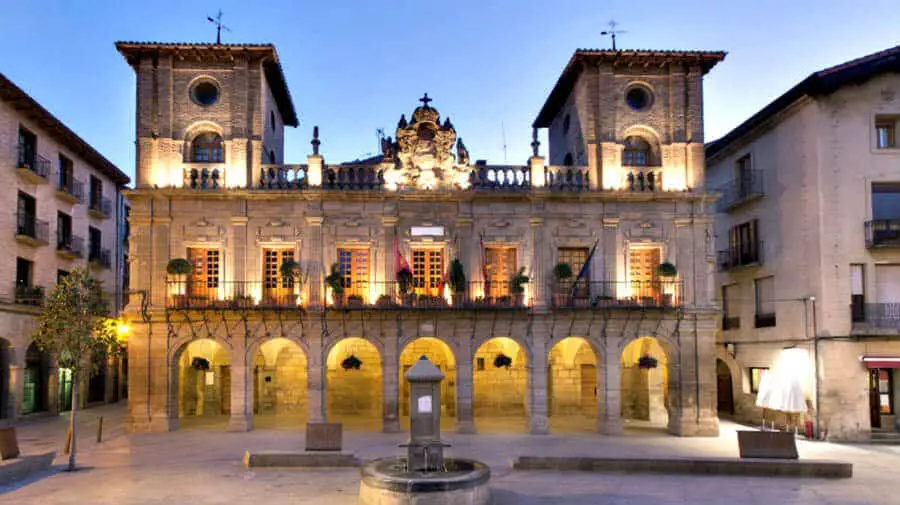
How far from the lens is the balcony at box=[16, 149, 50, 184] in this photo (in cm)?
3070

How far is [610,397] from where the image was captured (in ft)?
86.4

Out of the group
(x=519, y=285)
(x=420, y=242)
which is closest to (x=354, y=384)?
(x=420, y=242)

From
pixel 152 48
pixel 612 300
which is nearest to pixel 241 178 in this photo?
pixel 152 48

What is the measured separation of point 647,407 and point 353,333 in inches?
470

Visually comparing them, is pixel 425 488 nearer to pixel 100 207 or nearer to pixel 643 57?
pixel 643 57

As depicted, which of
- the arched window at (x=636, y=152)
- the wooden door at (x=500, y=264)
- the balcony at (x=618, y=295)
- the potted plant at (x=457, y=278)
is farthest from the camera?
the arched window at (x=636, y=152)

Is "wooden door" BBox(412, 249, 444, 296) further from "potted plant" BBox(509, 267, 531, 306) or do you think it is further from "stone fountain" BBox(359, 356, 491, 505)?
"stone fountain" BBox(359, 356, 491, 505)

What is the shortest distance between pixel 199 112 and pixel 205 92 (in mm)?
881

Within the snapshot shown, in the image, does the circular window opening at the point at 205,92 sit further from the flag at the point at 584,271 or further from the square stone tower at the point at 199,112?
the flag at the point at 584,271

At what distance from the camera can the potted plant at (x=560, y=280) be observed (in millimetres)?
26297

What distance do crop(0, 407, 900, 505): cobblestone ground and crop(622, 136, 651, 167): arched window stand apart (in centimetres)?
983

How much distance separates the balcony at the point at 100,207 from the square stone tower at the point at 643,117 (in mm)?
24205

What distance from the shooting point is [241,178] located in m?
27.0

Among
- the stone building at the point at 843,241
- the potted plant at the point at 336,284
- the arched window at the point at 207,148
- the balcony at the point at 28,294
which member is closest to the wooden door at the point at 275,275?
the potted plant at the point at 336,284
